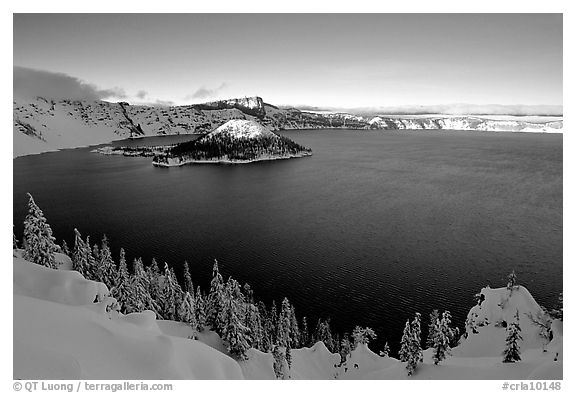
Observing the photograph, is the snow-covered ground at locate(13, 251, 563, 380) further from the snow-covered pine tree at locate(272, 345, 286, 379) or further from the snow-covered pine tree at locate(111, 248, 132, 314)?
the snow-covered pine tree at locate(111, 248, 132, 314)

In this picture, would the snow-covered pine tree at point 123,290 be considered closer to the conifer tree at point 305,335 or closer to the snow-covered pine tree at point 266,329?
the snow-covered pine tree at point 266,329

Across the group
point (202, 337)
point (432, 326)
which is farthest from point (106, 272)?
point (432, 326)

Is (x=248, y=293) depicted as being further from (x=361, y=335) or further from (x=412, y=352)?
(x=412, y=352)

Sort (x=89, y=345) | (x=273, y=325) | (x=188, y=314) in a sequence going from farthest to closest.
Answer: (x=273, y=325) < (x=188, y=314) < (x=89, y=345)

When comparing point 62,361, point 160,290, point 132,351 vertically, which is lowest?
point 160,290

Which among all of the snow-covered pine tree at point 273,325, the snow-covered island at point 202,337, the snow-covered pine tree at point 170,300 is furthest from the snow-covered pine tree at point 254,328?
the snow-covered pine tree at point 170,300

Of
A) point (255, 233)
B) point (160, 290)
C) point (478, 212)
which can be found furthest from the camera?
point (478, 212)
